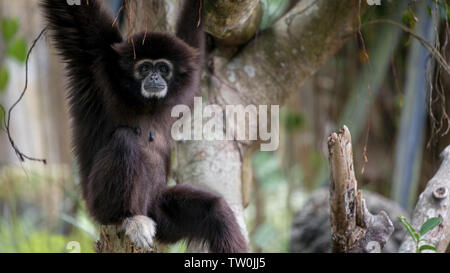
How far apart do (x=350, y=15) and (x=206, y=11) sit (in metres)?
1.58

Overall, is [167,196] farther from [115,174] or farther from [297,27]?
[297,27]

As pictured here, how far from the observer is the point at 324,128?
8797mm

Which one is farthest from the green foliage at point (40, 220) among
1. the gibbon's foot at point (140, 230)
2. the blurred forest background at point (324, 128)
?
the gibbon's foot at point (140, 230)

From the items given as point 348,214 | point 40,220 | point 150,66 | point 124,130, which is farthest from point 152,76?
point 40,220

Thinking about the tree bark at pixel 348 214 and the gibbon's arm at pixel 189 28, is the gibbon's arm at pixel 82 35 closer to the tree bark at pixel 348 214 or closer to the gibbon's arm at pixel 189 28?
the gibbon's arm at pixel 189 28

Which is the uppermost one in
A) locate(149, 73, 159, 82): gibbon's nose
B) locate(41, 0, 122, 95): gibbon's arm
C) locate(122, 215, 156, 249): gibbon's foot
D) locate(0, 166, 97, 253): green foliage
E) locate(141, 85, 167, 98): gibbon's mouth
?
locate(41, 0, 122, 95): gibbon's arm

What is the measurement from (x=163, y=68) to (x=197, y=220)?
1469 millimetres

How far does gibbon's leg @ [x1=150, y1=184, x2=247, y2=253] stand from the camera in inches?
165

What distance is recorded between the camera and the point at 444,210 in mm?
3342

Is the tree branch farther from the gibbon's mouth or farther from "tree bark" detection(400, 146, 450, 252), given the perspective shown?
"tree bark" detection(400, 146, 450, 252)

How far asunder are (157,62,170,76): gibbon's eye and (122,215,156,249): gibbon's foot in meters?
1.37

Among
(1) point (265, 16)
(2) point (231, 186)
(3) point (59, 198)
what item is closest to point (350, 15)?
(1) point (265, 16)

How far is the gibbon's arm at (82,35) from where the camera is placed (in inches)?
157

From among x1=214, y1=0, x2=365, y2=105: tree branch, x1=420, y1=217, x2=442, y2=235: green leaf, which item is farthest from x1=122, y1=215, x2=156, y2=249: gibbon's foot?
x1=420, y1=217, x2=442, y2=235: green leaf
